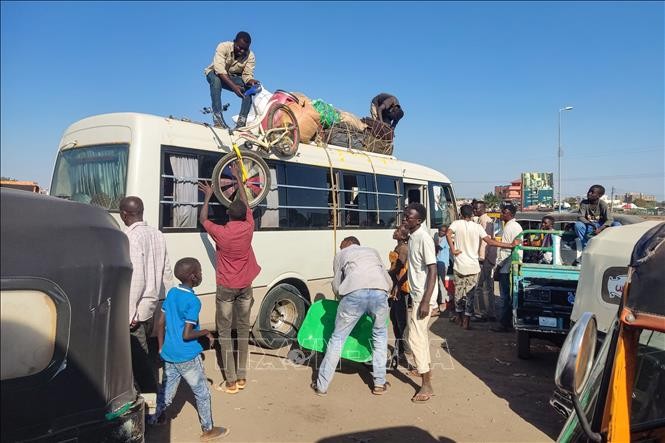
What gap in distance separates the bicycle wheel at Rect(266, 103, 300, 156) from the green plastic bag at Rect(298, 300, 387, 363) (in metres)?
2.08

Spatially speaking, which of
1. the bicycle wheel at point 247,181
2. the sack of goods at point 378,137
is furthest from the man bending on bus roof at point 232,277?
the sack of goods at point 378,137

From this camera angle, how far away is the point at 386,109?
375 inches

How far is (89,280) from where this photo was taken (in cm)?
208

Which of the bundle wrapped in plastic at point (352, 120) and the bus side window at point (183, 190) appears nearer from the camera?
the bus side window at point (183, 190)

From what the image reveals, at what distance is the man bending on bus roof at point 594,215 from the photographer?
22.5 ft

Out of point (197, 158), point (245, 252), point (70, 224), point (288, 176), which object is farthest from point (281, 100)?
point (70, 224)

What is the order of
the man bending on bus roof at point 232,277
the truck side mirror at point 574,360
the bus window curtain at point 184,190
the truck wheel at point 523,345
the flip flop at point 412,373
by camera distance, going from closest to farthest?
the truck side mirror at point 574,360
the man bending on bus roof at point 232,277
the bus window curtain at point 184,190
the flip flop at point 412,373
the truck wheel at point 523,345

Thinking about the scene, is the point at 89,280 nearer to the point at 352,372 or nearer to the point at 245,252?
the point at 245,252

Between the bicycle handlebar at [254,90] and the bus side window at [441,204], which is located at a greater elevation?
the bicycle handlebar at [254,90]

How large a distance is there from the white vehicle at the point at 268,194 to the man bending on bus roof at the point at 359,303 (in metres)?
1.50

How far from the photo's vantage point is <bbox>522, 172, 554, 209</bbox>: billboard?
99.0 feet

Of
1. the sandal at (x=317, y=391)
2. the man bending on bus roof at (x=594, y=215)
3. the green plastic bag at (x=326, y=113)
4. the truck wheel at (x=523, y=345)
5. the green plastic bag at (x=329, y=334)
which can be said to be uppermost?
the green plastic bag at (x=326, y=113)

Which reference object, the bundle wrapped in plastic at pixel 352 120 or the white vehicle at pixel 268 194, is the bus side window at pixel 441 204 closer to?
the white vehicle at pixel 268 194

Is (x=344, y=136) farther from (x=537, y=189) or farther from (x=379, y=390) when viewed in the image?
(x=537, y=189)
